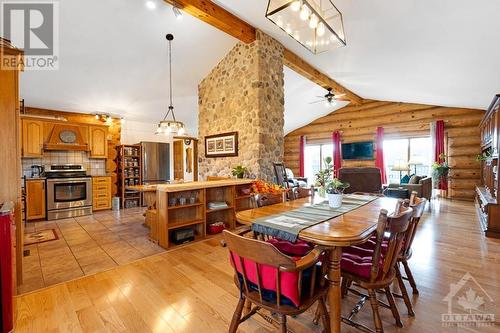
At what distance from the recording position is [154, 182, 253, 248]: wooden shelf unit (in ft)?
10.5

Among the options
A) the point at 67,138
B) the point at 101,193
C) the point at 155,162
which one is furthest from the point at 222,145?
the point at 67,138

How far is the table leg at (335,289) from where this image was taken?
136cm

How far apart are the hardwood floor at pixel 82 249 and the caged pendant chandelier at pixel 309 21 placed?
312 centimetres

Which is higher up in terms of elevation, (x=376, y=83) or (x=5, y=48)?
(x=376, y=83)

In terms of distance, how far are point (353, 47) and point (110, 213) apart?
243 inches

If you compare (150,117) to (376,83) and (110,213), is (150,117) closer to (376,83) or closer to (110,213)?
(110,213)

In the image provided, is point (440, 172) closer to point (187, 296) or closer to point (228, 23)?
point (228, 23)

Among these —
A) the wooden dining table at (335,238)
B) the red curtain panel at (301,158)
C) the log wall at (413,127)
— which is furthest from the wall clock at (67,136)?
the log wall at (413,127)

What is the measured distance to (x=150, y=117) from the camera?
6.68 metres

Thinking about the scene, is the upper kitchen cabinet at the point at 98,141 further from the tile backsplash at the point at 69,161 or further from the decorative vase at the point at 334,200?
the decorative vase at the point at 334,200

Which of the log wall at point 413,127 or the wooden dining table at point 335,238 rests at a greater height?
the log wall at point 413,127

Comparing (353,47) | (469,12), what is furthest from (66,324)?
(353,47)

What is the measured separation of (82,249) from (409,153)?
8.97 metres

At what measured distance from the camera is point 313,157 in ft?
32.9
